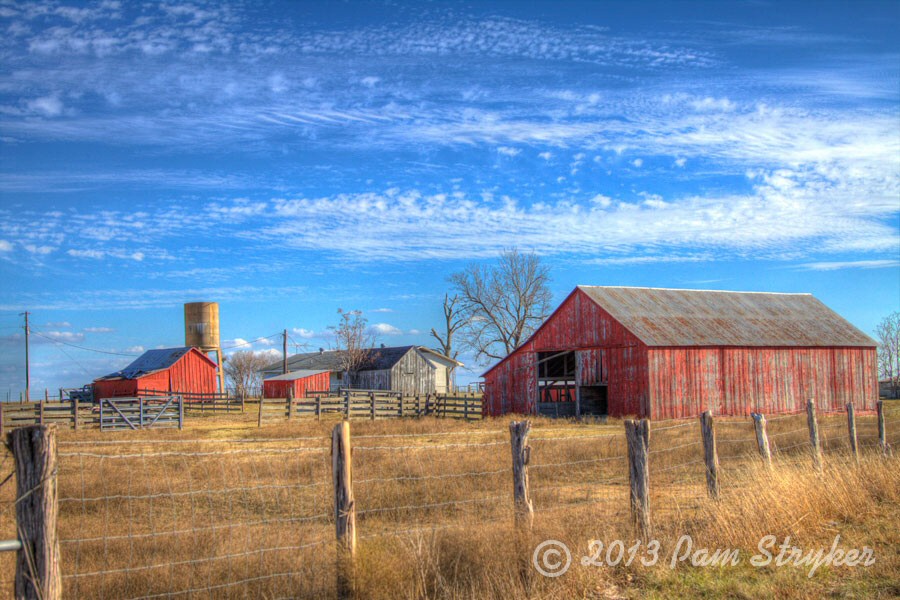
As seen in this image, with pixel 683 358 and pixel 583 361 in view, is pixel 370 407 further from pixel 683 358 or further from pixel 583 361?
pixel 683 358

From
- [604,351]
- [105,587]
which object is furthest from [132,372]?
[105,587]

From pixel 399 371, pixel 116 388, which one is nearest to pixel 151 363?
pixel 116 388

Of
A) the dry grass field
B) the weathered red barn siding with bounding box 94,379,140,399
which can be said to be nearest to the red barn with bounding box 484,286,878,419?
the dry grass field

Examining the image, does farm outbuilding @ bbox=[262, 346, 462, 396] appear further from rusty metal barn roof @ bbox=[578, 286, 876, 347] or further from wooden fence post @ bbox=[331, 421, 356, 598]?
wooden fence post @ bbox=[331, 421, 356, 598]

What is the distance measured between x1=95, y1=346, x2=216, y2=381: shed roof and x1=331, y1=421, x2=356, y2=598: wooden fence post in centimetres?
5001

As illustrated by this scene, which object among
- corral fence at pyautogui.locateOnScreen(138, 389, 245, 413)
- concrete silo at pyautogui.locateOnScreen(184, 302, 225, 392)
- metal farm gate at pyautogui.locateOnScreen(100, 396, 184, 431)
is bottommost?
corral fence at pyautogui.locateOnScreen(138, 389, 245, 413)

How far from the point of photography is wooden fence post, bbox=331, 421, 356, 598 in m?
6.31

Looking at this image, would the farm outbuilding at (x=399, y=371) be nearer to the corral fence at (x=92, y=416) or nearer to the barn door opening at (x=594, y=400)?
the barn door opening at (x=594, y=400)

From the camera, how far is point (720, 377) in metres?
31.6

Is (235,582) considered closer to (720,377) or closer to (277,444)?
(277,444)

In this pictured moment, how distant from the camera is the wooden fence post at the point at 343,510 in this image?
6.31 m

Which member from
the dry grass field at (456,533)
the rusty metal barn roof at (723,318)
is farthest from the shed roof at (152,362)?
the dry grass field at (456,533)

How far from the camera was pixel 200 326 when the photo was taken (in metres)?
61.3

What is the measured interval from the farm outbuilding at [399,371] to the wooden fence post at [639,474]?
165 feet
